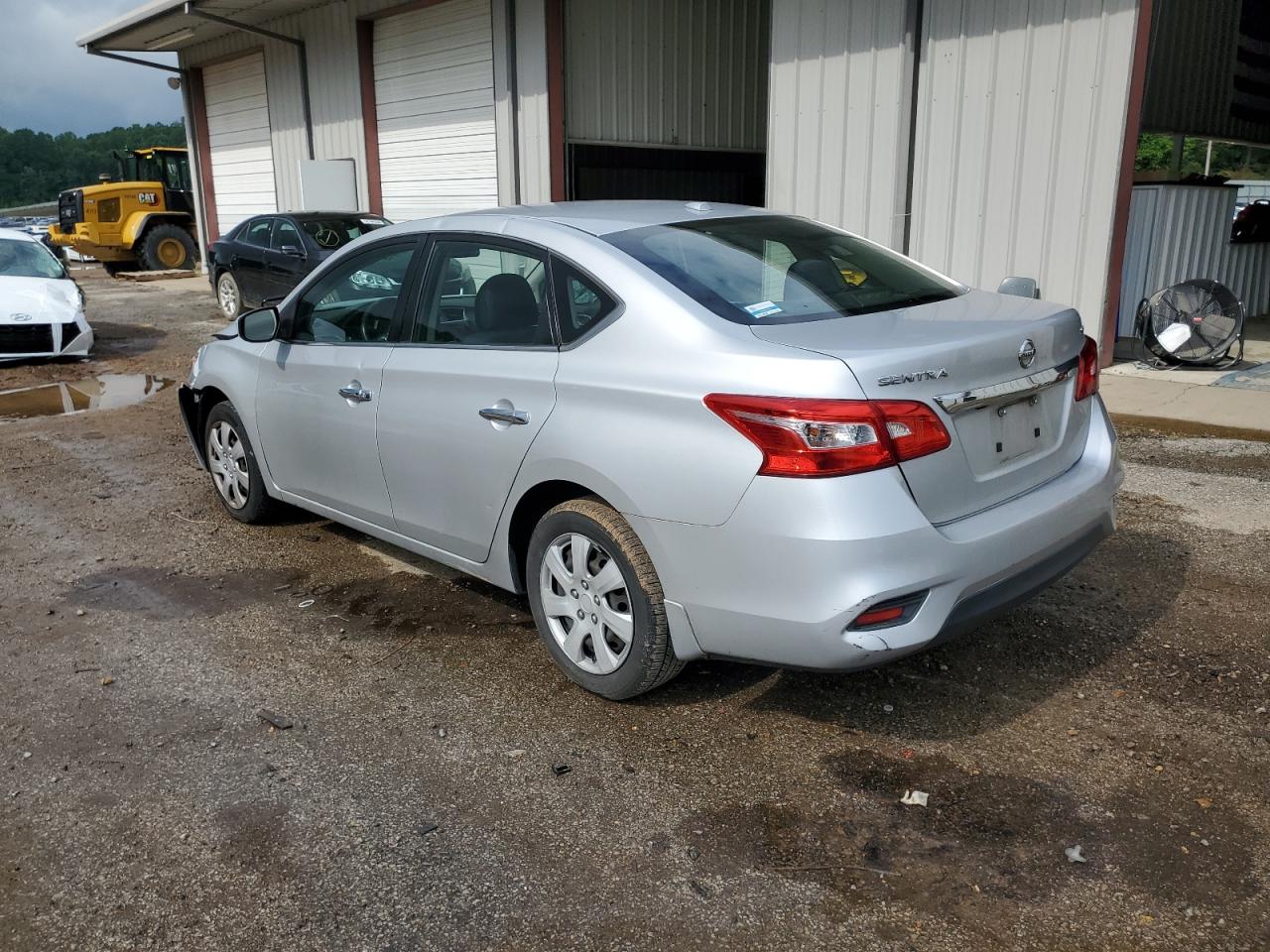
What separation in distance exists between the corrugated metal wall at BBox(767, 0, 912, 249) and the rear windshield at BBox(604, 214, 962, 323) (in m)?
5.95

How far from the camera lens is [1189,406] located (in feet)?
25.7

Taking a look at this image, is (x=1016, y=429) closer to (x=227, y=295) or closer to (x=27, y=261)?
(x=27, y=261)

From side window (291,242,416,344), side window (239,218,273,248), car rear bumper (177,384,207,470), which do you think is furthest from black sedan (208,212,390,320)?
side window (291,242,416,344)

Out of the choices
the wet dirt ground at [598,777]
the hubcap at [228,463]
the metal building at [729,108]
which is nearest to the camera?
the wet dirt ground at [598,777]

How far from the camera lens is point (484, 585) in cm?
490

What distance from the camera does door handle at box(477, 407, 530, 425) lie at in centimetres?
371

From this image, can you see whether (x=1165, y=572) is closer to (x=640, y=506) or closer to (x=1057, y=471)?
(x=1057, y=471)

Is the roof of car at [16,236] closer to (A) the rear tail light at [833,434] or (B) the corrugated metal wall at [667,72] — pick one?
(B) the corrugated metal wall at [667,72]

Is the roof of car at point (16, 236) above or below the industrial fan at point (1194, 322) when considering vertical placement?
above

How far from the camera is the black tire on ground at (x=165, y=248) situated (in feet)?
82.7

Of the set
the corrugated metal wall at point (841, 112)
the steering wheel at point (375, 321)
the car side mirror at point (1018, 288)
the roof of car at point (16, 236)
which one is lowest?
the steering wheel at point (375, 321)

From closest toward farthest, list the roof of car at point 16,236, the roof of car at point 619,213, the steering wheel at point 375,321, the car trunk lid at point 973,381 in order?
the car trunk lid at point 973,381, the roof of car at point 619,213, the steering wheel at point 375,321, the roof of car at point 16,236

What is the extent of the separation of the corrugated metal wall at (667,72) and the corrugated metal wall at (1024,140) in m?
5.84

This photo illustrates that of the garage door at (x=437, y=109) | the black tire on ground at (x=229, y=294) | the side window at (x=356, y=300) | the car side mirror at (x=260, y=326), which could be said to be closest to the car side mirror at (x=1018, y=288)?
the side window at (x=356, y=300)
